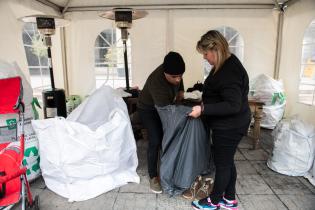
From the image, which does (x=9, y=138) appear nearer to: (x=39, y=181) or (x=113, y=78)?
(x=39, y=181)

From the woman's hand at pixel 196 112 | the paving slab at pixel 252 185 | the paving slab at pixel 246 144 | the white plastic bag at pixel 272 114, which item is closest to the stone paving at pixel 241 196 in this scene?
the paving slab at pixel 252 185

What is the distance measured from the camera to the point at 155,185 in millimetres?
2146

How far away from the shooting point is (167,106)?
1818 millimetres

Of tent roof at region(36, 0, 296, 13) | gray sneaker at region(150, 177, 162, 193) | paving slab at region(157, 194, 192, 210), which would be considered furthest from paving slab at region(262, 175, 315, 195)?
tent roof at region(36, 0, 296, 13)

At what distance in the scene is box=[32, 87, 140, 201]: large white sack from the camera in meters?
2.00

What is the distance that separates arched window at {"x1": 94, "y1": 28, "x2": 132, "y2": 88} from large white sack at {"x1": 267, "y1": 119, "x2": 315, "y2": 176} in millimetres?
2783

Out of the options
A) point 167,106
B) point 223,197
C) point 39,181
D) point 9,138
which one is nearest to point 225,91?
point 167,106

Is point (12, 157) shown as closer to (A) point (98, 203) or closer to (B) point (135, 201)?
(A) point (98, 203)

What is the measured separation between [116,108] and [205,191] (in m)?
1.10

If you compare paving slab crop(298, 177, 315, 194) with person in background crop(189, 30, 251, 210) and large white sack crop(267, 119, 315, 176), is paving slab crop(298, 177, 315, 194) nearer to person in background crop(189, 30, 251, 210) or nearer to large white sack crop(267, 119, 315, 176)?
large white sack crop(267, 119, 315, 176)

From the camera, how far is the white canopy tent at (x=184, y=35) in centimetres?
391

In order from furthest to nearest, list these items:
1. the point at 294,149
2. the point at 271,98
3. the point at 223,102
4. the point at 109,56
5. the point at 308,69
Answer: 1. the point at 109,56
2. the point at 271,98
3. the point at 308,69
4. the point at 294,149
5. the point at 223,102

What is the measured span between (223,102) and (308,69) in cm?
286

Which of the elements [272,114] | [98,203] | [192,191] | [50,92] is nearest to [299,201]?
[192,191]
